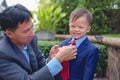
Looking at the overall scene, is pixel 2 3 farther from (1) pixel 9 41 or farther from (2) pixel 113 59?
(1) pixel 9 41

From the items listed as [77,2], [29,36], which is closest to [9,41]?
[29,36]

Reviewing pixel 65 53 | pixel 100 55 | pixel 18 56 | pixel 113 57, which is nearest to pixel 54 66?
pixel 65 53

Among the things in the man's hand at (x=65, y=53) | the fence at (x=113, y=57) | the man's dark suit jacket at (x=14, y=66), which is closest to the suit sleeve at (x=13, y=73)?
the man's dark suit jacket at (x=14, y=66)

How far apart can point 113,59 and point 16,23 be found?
11.8 ft

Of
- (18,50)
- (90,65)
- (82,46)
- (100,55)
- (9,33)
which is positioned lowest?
(100,55)

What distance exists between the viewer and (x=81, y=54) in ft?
10.3

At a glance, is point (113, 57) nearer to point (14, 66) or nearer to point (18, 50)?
point (18, 50)

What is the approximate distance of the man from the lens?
8.14 feet

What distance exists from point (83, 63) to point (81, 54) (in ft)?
0.26

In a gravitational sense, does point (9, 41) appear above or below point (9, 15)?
below

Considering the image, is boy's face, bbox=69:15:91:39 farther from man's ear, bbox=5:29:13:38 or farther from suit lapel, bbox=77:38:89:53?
man's ear, bbox=5:29:13:38

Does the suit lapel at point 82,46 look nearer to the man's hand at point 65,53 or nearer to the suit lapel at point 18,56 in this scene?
the man's hand at point 65,53

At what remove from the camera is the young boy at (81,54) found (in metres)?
3.14

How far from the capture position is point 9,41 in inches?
103
